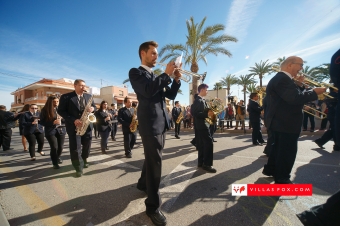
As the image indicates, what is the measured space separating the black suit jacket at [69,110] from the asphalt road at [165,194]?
114cm

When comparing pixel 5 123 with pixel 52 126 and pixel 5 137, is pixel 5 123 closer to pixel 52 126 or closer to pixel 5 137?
pixel 5 137

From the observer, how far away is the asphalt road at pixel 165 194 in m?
2.04

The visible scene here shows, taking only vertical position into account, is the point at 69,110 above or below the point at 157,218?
above

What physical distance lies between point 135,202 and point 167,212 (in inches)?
21.8

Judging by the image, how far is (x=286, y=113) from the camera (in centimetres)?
263

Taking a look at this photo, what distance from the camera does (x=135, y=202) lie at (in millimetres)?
2408

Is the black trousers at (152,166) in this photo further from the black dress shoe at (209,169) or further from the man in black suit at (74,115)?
the man in black suit at (74,115)

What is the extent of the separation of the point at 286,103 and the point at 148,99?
2.29 m

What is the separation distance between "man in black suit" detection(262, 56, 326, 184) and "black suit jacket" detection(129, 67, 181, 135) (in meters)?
1.93

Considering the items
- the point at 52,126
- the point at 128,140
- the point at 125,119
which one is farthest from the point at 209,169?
the point at 52,126

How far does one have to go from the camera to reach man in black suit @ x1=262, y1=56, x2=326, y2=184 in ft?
8.16

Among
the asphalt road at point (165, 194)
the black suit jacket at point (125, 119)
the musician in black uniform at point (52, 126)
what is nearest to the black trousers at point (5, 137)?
the asphalt road at point (165, 194)

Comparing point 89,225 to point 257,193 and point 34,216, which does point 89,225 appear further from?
point 257,193

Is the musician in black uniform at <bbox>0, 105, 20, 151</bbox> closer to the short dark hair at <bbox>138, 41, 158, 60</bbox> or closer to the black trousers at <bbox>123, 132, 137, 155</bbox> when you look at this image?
the black trousers at <bbox>123, 132, 137, 155</bbox>
